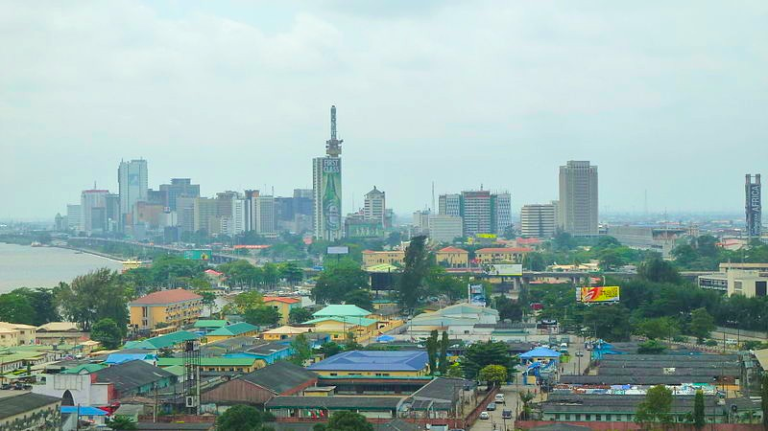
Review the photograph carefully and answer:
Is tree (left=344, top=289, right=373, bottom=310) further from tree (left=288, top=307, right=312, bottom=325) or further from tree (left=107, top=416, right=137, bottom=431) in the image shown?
tree (left=107, top=416, right=137, bottom=431)

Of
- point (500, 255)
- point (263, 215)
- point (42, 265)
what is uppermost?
point (263, 215)

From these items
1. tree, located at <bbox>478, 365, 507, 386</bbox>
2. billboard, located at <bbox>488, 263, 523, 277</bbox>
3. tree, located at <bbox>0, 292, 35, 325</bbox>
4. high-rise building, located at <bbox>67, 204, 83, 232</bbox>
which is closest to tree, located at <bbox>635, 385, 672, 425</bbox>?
tree, located at <bbox>478, 365, 507, 386</bbox>

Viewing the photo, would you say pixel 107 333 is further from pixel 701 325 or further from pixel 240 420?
pixel 701 325

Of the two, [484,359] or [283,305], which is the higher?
[283,305]

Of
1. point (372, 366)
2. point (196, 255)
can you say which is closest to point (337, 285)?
point (372, 366)

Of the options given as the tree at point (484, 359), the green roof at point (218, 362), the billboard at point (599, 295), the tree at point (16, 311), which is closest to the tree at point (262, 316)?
the tree at point (16, 311)

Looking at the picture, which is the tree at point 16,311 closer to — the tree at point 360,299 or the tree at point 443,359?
the tree at point 360,299
